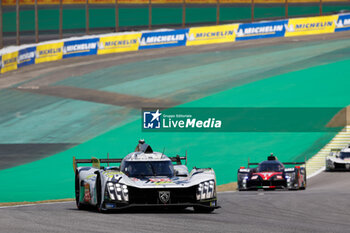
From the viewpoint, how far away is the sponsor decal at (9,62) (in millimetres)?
57375

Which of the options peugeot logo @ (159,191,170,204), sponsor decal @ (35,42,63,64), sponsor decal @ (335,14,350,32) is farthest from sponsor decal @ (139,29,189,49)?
peugeot logo @ (159,191,170,204)

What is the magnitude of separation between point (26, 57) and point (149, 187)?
48.6m

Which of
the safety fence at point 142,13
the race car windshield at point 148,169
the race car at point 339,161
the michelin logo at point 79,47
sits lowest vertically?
the race car at point 339,161

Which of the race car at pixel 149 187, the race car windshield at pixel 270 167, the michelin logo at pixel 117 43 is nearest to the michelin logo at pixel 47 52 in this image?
the michelin logo at pixel 117 43

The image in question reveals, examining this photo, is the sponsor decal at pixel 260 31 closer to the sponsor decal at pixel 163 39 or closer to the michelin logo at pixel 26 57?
the sponsor decal at pixel 163 39

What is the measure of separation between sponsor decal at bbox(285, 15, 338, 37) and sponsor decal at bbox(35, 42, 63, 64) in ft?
66.8

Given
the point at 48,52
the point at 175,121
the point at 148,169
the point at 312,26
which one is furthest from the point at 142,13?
the point at 148,169

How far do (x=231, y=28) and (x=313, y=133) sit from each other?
2740cm

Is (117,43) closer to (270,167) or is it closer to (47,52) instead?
(47,52)

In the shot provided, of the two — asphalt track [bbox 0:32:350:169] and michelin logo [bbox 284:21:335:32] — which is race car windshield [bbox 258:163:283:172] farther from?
michelin logo [bbox 284:21:335:32]

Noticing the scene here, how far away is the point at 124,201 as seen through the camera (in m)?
13.9

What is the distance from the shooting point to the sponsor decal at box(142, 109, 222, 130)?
134ft

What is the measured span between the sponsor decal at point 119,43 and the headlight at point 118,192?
1989 inches

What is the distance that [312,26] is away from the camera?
64.3 meters
